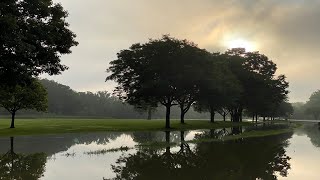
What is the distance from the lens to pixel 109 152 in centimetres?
3238

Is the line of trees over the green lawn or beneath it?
over

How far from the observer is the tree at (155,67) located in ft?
231

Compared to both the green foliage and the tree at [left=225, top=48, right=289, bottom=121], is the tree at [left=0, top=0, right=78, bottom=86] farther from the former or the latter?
the tree at [left=225, top=48, right=289, bottom=121]

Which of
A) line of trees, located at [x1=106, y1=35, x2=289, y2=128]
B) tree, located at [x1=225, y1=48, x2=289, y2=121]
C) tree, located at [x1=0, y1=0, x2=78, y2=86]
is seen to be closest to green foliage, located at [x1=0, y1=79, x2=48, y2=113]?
line of trees, located at [x1=106, y1=35, x2=289, y2=128]

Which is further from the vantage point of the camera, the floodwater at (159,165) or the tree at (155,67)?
the tree at (155,67)

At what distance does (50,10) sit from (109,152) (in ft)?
46.3

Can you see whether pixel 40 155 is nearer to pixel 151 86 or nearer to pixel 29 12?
pixel 29 12

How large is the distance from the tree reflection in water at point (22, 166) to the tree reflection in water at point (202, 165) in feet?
16.2

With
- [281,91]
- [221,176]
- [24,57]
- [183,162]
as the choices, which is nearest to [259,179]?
[221,176]

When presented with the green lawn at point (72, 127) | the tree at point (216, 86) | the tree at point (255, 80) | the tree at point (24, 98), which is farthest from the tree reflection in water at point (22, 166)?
the tree at point (255, 80)

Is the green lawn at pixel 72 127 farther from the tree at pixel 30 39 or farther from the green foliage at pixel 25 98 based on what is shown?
the tree at pixel 30 39

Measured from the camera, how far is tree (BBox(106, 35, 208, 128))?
7031cm

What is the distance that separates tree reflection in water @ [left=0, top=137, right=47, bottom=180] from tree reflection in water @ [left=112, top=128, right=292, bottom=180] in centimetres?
495

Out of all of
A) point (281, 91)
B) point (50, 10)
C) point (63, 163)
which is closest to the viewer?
point (63, 163)
